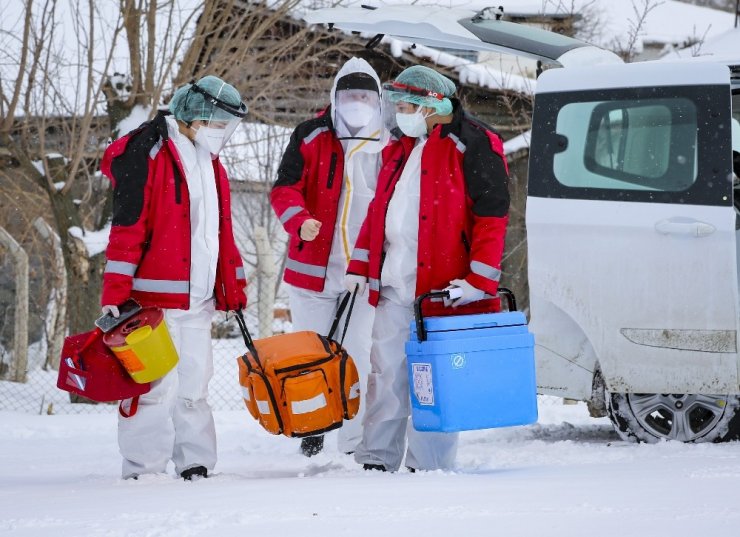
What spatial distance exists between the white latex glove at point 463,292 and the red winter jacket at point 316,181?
3.38ft

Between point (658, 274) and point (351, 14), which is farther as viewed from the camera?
point (351, 14)

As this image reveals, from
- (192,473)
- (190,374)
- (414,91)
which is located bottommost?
(192,473)

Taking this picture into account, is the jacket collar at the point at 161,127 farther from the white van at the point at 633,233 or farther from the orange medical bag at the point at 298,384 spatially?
the white van at the point at 633,233

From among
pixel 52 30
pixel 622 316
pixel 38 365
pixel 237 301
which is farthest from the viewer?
pixel 38 365

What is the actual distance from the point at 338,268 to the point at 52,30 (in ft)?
13.2

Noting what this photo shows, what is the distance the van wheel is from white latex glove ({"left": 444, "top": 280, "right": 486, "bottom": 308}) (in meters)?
1.22

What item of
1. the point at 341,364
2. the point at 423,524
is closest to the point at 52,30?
the point at 341,364

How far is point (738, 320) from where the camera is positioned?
4906 millimetres

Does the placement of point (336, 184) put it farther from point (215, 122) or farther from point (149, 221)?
point (149, 221)

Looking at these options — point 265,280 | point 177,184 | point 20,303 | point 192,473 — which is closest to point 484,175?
point 177,184

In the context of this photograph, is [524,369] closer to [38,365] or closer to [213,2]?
[213,2]

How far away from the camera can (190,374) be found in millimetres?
4598

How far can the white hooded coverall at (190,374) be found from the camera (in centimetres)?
450

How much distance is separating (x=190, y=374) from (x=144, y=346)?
36 centimetres
